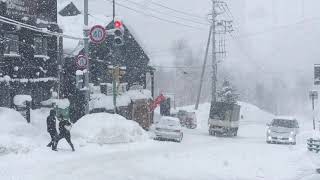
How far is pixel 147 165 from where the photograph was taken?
17.1m

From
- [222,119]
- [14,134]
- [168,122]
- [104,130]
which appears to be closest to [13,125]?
[14,134]

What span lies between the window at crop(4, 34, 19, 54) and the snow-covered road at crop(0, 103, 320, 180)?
40.0 feet

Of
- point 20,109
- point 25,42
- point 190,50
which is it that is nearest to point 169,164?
point 20,109

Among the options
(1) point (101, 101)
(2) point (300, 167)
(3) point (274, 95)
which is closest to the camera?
(2) point (300, 167)

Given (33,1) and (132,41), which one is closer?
(33,1)

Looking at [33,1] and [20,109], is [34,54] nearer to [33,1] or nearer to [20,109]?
[33,1]

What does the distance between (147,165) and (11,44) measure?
58.4 ft

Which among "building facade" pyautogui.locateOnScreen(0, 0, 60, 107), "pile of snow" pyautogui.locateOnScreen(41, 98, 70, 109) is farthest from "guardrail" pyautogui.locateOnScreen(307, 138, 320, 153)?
"building facade" pyautogui.locateOnScreen(0, 0, 60, 107)

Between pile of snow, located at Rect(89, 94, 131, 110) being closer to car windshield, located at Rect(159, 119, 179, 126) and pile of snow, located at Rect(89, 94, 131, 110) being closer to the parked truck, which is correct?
the parked truck

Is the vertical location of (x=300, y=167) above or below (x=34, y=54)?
below

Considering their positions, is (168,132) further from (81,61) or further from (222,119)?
(222,119)

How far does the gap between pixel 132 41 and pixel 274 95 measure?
219 feet

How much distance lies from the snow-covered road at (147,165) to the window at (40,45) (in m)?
14.2

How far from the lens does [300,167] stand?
18688mm
